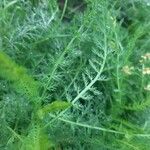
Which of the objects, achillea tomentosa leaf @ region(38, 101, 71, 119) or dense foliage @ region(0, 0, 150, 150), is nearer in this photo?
achillea tomentosa leaf @ region(38, 101, 71, 119)

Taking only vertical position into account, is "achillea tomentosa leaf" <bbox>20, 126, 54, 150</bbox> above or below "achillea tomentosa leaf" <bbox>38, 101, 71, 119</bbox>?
below

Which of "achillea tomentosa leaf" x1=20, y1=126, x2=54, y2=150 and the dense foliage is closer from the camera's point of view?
"achillea tomentosa leaf" x1=20, y1=126, x2=54, y2=150

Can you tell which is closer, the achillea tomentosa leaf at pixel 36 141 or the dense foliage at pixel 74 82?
the achillea tomentosa leaf at pixel 36 141

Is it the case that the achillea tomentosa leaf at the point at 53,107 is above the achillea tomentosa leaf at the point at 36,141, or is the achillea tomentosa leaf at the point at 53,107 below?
above

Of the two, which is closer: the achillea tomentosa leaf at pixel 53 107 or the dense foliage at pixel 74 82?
the achillea tomentosa leaf at pixel 53 107

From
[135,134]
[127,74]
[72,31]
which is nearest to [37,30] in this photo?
[72,31]

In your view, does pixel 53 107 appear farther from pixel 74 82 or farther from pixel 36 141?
pixel 74 82

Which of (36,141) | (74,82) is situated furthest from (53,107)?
(74,82)

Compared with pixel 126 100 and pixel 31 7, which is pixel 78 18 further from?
pixel 126 100
